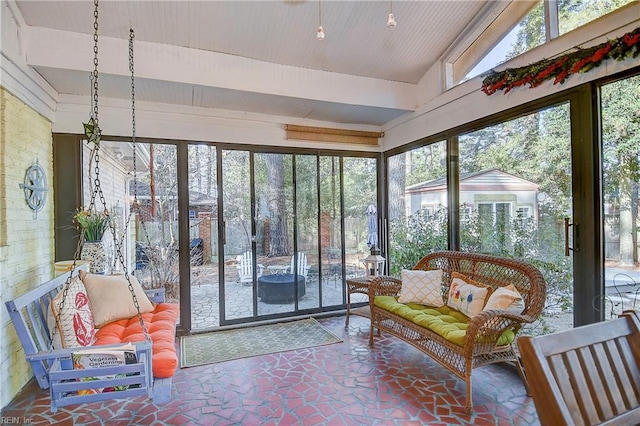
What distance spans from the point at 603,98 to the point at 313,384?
299 cm

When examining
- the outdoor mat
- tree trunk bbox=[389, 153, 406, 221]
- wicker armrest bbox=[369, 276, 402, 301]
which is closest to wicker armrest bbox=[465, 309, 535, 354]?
wicker armrest bbox=[369, 276, 402, 301]

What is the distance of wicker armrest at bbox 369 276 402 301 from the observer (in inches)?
142


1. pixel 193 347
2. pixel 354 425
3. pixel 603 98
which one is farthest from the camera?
pixel 193 347

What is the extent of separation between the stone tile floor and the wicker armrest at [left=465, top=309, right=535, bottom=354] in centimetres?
44

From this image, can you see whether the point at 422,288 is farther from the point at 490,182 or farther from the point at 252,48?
the point at 252,48

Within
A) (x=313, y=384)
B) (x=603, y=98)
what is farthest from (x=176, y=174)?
(x=603, y=98)

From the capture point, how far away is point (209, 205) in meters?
4.11

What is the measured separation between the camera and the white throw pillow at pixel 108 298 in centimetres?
278

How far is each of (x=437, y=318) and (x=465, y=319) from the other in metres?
0.24

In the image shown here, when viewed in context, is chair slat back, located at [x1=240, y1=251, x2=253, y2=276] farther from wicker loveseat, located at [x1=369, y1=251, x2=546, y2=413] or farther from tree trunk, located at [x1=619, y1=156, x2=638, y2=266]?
tree trunk, located at [x1=619, y1=156, x2=638, y2=266]

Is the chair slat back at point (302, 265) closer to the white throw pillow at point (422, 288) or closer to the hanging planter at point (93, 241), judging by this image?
the white throw pillow at point (422, 288)

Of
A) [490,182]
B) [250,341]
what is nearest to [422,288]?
[490,182]

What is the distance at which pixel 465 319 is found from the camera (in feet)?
9.47

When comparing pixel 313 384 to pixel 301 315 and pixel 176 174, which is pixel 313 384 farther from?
pixel 176 174
